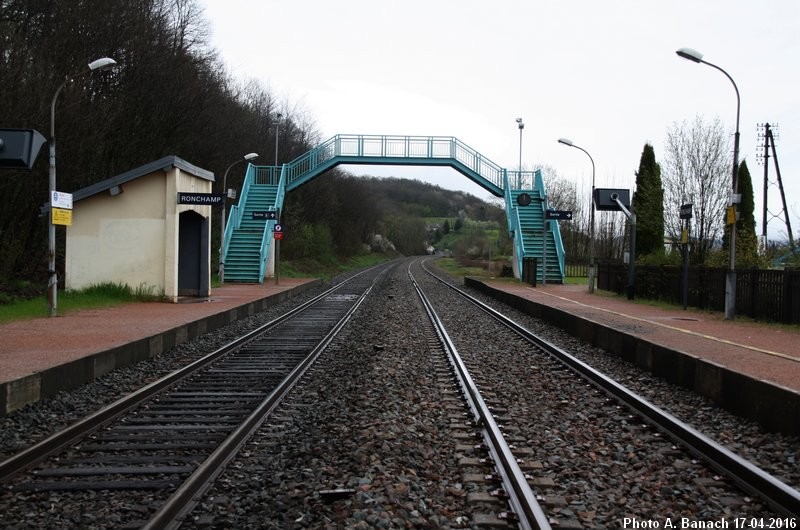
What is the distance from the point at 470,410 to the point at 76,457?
4.11 meters

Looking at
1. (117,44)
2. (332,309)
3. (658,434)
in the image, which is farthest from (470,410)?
(117,44)

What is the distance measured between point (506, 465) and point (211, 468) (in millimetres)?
2376

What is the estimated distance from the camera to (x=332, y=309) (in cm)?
2194

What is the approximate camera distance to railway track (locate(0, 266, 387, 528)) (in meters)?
5.22

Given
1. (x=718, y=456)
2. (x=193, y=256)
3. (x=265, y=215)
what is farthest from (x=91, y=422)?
(x=265, y=215)

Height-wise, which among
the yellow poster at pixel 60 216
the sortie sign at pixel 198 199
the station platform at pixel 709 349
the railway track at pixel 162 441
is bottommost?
the railway track at pixel 162 441

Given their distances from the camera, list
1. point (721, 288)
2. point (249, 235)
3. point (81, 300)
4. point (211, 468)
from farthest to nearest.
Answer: point (249, 235) → point (721, 288) → point (81, 300) → point (211, 468)

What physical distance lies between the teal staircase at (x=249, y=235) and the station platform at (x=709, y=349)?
50.3 ft

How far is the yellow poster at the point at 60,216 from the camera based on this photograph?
14805 mm

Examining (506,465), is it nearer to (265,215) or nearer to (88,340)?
(88,340)

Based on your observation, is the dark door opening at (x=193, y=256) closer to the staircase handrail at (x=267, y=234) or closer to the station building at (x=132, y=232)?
the station building at (x=132, y=232)

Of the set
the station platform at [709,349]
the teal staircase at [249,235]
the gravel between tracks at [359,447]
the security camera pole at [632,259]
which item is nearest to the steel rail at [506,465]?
the gravel between tracks at [359,447]

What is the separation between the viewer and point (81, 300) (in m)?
18.6

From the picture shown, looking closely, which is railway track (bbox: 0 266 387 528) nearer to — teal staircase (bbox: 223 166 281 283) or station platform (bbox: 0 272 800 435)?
station platform (bbox: 0 272 800 435)
